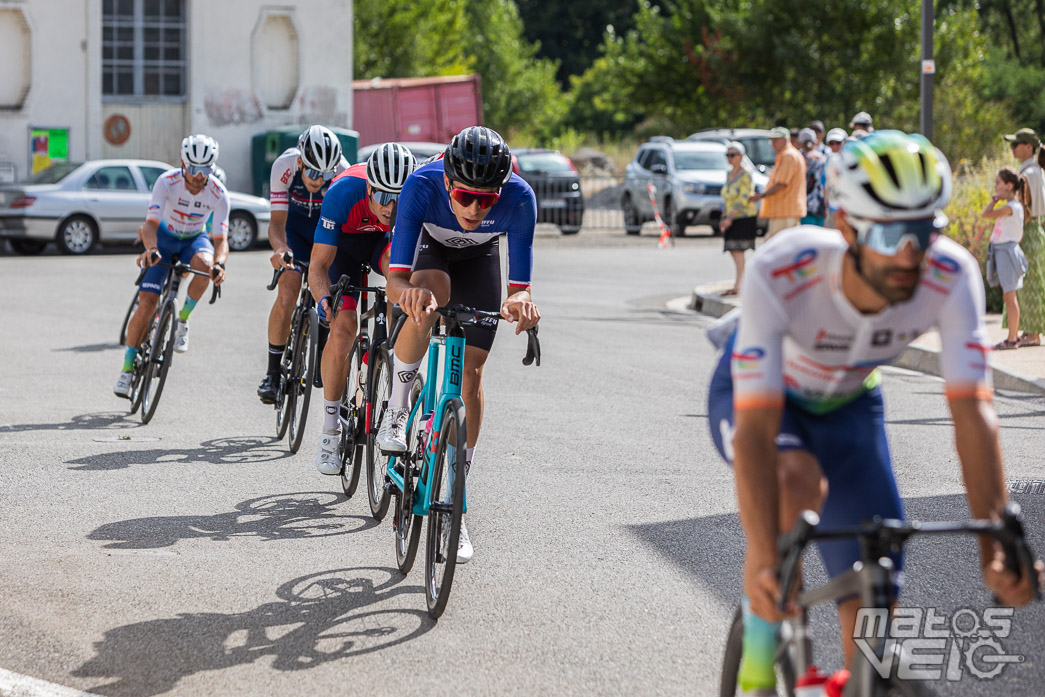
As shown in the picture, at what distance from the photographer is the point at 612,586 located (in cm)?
571

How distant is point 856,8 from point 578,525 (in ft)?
121

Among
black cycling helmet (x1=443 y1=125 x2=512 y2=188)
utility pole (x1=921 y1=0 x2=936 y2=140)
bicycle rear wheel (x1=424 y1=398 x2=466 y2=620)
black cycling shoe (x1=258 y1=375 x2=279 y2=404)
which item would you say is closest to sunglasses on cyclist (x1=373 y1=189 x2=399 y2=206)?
black cycling helmet (x1=443 y1=125 x2=512 y2=188)

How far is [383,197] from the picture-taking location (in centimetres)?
693

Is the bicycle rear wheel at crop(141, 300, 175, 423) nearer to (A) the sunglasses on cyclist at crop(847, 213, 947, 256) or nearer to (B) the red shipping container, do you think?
(A) the sunglasses on cyclist at crop(847, 213, 947, 256)

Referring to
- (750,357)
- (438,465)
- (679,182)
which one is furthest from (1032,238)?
(679,182)

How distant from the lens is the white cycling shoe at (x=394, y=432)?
19.3ft

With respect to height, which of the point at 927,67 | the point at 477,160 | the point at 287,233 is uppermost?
the point at 927,67

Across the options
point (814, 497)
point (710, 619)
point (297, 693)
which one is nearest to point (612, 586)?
point (710, 619)

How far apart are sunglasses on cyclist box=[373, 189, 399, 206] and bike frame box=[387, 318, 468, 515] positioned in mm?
1369

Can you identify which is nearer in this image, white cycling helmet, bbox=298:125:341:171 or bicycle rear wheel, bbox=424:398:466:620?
Result: bicycle rear wheel, bbox=424:398:466:620

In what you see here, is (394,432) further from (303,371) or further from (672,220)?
(672,220)

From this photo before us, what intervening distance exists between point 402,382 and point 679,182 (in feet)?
74.0

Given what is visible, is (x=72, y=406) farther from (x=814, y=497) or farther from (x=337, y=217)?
(x=814, y=497)

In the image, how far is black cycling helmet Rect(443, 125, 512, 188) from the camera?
529cm
